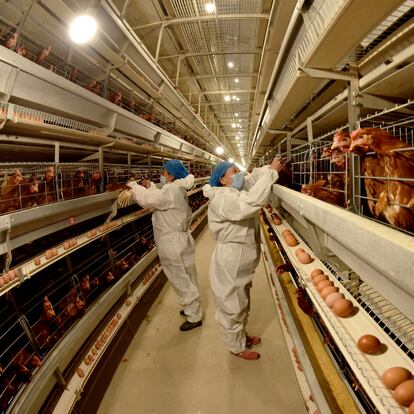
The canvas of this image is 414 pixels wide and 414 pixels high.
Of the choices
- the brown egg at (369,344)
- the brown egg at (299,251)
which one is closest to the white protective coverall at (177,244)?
the brown egg at (299,251)

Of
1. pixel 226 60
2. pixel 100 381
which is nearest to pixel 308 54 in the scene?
pixel 100 381

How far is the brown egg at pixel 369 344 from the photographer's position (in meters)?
0.81

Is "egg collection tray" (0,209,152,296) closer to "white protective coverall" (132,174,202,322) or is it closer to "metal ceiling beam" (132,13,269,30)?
"white protective coverall" (132,174,202,322)

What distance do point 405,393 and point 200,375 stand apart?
5.28 ft

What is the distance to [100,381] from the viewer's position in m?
1.87

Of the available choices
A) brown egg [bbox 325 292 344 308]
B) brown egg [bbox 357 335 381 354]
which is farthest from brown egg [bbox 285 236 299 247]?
brown egg [bbox 357 335 381 354]

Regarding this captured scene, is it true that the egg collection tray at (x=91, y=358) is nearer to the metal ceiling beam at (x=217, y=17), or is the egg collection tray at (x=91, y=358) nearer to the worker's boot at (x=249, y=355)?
the worker's boot at (x=249, y=355)

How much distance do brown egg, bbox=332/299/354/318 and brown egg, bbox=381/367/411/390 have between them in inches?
10.7

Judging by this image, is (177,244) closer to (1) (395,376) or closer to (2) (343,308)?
(2) (343,308)

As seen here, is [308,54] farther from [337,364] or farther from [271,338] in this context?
[271,338]

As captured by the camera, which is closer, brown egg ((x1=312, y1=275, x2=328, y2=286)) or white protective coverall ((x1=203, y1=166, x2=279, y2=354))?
brown egg ((x1=312, y1=275, x2=328, y2=286))

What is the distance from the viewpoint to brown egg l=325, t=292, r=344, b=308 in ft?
3.42

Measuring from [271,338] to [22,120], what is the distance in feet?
7.75

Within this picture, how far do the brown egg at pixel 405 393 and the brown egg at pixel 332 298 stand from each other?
0.38 m
